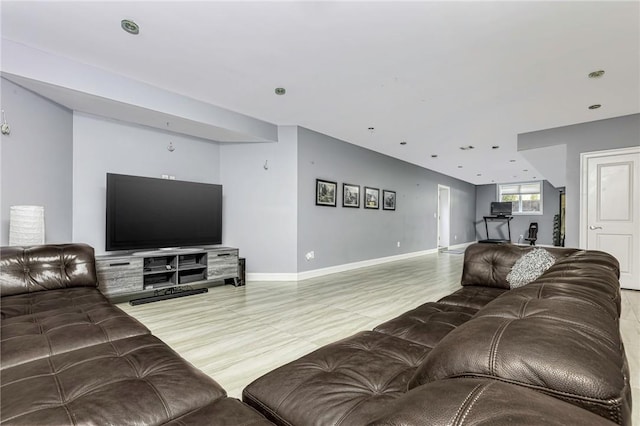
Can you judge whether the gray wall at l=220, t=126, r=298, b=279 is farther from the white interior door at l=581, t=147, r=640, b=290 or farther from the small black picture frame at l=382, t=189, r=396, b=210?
the white interior door at l=581, t=147, r=640, b=290

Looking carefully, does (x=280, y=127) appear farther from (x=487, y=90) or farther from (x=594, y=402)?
(x=594, y=402)

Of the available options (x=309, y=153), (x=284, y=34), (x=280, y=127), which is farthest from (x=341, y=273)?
(x=284, y=34)

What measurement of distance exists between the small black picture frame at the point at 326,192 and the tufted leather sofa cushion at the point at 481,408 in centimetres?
480

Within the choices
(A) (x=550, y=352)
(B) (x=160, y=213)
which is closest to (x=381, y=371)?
(A) (x=550, y=352)

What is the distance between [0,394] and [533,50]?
4.05 meters

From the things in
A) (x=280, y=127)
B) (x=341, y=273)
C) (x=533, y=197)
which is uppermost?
(x=280, y=127)

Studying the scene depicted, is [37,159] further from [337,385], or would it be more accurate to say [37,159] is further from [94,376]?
[337,385]

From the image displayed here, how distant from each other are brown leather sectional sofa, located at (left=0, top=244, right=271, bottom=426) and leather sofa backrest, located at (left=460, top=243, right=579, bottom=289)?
230cm

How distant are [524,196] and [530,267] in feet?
37.4

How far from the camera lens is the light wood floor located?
217 centimetres

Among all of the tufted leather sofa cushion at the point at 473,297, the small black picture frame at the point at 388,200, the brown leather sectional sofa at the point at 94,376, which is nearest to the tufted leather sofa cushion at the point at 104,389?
the brown leather sectional sofa at the point at 94,376

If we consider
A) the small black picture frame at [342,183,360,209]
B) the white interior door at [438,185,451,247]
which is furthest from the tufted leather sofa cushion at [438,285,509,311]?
the white interior door at [438,185,451,247]

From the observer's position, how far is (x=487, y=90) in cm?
355

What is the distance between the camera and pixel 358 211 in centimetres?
623
